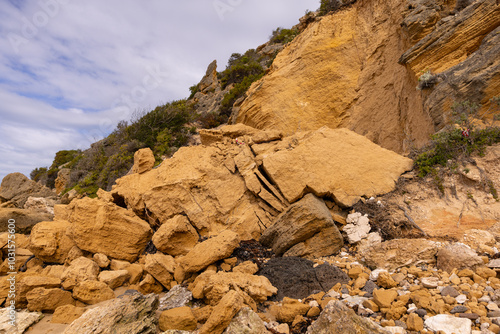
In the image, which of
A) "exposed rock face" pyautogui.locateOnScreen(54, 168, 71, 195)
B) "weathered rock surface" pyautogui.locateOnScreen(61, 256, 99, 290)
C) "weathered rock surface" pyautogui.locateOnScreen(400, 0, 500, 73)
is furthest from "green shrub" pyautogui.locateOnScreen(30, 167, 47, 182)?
"weathered rock surface" pyautogui.locateOnScreen(400, 0, 500, 73)

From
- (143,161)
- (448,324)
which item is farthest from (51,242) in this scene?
(448,324)

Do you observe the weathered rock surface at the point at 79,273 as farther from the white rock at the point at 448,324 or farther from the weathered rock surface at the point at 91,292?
the white rock at the point at 448,324

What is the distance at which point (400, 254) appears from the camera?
3545mm

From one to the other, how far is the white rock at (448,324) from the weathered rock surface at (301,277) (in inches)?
49.8

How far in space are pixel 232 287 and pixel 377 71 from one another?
Result: 842 centimetres

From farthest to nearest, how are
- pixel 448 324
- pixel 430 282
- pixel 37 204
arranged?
1. pixel 37 204
2. pixel 430 282
3. pixel 448 324

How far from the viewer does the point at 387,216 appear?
4672mm

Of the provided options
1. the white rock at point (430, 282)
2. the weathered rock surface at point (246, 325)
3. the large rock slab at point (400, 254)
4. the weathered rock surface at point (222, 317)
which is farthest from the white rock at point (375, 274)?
the weathered rock surface at point (222, 317)

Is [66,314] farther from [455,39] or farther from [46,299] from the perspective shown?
[455,39]

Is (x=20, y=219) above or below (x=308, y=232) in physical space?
above

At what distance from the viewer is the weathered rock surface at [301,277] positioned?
350 centimetres

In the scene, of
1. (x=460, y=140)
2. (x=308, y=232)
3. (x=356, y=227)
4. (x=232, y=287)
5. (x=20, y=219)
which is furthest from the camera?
(x=20, y=219)

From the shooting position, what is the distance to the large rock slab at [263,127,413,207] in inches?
210

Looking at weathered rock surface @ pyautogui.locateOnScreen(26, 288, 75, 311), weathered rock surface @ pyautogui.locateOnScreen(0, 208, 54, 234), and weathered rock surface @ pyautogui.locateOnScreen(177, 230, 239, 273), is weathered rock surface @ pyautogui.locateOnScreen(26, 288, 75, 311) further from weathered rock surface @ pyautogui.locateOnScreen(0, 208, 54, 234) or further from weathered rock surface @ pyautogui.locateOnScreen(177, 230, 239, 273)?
weathered rock surface @ pyautogui.locateOnScreen(0, 208, 54, 234)
